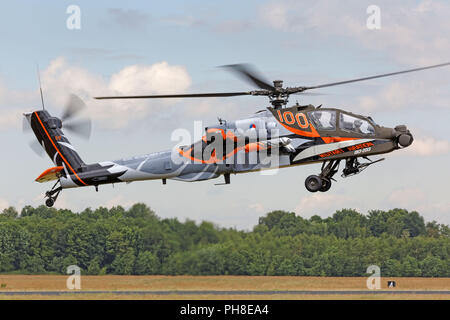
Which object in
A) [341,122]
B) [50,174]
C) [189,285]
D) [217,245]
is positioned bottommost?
[189,285]

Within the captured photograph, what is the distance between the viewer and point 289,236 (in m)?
41.5

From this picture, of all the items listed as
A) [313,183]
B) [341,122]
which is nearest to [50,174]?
[313,183]

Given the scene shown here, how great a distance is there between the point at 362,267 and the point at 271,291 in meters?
15.7

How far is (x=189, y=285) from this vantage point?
35.1 m

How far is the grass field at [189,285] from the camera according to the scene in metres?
35.8

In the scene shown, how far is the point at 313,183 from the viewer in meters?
32.4

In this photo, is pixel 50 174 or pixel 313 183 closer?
pixel 313 183

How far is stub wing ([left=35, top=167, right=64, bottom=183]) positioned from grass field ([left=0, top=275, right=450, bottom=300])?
23.2ft

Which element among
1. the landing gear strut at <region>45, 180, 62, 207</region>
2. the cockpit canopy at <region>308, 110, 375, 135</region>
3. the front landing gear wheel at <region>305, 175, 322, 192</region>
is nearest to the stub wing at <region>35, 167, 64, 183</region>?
the landing gear strut at <region>45, 180, 62, 207</region>

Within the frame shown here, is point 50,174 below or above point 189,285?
above

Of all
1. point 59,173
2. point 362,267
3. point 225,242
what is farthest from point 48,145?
point 362,267

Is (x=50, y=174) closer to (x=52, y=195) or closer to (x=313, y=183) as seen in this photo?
(x=52, y=195)

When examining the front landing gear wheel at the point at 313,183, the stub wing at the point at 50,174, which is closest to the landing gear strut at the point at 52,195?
the stub wing at the point at 50,174

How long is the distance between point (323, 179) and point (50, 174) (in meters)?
13.8
